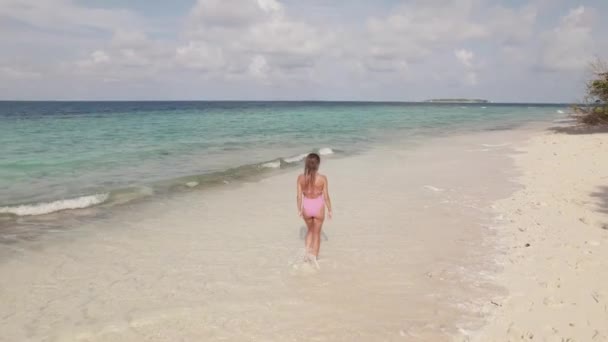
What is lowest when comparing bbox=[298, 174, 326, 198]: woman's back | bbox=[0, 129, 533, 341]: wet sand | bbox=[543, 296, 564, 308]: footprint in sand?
bbox=[0, 129, 533, 341]: wet sand

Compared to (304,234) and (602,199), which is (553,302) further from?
(602,199)

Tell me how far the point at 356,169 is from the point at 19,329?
1240 cm

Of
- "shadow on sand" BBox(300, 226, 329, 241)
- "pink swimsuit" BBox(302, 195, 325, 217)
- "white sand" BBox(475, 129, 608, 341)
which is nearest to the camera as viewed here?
"white sand" BBox(475, 129, 608, 341)

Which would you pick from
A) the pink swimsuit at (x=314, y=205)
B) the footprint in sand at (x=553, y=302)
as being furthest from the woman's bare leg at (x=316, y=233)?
the footprint in sand at (x=553, y=302)

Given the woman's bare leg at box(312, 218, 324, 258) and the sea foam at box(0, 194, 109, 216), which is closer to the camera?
the woman's bare leg at box(312, 218, 324, 258)

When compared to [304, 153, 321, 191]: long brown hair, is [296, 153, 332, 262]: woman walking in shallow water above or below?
below

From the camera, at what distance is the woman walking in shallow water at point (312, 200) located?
619 centimetres

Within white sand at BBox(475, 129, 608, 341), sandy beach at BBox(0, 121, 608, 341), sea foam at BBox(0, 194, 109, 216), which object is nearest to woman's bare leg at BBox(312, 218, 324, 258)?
sandy beach at BBox(0, 121, 608, 341)

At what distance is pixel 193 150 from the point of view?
2144 centimetres

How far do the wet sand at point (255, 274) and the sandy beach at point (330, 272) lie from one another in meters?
0.03

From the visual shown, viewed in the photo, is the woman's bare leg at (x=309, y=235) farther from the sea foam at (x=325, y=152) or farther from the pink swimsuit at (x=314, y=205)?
the sea foam at (x=325, y=152)

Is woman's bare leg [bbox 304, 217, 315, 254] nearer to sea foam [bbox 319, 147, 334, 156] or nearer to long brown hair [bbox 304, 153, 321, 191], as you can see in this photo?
long brown hair [bbox 304, 153, 321, 191]

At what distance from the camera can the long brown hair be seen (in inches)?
235

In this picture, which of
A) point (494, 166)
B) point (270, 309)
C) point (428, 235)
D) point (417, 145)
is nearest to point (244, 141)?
point (417, 145)
